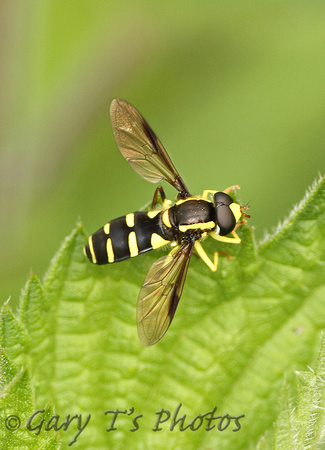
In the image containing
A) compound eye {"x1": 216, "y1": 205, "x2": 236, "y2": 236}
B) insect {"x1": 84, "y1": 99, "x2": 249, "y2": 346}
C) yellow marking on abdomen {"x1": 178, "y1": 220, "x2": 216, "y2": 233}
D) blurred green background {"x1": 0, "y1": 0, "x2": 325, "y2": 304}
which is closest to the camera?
insect {"x1": 84, "y1": 99, "x2": 249, "y2": 346}

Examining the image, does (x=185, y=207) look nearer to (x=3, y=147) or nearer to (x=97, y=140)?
(x=97, y=140)

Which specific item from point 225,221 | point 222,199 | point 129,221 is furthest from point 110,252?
point 222,199

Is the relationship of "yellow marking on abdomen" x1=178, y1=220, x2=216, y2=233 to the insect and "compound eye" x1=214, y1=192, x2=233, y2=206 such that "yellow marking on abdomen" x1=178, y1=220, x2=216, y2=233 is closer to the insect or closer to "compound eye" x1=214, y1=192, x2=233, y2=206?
the insect

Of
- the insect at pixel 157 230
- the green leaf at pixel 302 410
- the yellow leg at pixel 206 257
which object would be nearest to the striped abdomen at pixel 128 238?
the insect at pixel 157 230

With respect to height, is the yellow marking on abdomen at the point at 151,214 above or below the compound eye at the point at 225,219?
above

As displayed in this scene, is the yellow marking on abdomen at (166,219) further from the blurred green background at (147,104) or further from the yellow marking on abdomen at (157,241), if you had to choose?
the blurred green background at (147,104)

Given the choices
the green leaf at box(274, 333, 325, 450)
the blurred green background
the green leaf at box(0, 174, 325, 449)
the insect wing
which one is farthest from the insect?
the blurred green background

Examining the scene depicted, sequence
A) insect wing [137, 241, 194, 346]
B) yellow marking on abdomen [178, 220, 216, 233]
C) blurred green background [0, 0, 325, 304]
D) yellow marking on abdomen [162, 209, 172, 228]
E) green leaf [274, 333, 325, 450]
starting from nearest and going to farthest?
green leaf [274, 333, 325, 450] → insect wing [137, 241, 194, 346] → yellow marking on abdomen [178, 220, 216, 233] → yellow marking on abdomen [162, 209, 172, 228] → blurred green background [0, 0, 325, 304]

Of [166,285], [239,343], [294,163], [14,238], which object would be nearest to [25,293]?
[166,285]
